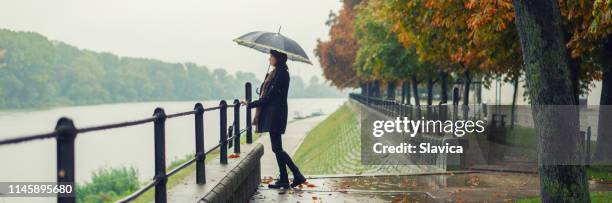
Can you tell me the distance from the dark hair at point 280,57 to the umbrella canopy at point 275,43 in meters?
0.07

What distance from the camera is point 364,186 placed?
10297mm

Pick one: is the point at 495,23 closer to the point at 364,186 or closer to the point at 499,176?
the point at 499,176

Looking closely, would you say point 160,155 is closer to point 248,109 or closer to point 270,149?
point 248,109

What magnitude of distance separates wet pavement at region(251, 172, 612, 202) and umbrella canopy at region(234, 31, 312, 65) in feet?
6.11

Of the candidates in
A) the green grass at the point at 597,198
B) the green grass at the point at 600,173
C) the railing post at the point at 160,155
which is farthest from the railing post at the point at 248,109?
the green grass at the point at 600,173

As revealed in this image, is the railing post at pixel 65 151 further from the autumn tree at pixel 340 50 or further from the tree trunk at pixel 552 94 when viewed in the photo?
the autumn tree at pixel 340 50

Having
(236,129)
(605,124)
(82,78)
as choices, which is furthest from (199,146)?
(82,78)

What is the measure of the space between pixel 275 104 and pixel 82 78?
330ft

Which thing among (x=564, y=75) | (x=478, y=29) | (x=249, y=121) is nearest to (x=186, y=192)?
(x=564, y=75)

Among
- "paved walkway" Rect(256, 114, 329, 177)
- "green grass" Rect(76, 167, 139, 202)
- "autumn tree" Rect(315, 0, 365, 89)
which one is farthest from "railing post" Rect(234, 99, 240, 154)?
"autumn tree" Rect(315, 0, 365, 89)

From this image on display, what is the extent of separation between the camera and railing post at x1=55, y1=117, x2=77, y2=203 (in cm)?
284

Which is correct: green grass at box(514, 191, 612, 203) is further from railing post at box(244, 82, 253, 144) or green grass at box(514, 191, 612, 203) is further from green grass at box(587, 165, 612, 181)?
railing post at box(244, 82, 253, 144)

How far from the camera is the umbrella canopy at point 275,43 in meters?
8.32

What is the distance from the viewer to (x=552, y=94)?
588 centimetres
